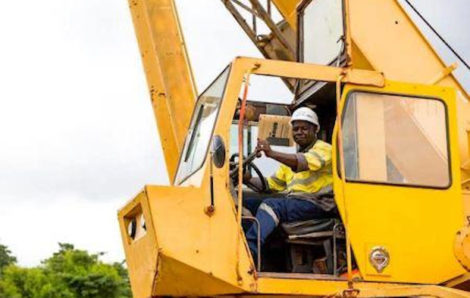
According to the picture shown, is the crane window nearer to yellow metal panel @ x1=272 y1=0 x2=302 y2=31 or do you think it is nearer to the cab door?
the cab door

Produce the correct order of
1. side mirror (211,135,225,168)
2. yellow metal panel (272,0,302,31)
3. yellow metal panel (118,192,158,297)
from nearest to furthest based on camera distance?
1. yellow metal panel (118,192,158,297)
2. side mirror (211,135,225,168)
3. yellow metal panel (272,0,302,31)

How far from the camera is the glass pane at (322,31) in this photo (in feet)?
21.6

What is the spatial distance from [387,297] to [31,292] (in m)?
26.2

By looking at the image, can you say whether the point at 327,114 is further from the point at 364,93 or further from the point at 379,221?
the point at 379,221

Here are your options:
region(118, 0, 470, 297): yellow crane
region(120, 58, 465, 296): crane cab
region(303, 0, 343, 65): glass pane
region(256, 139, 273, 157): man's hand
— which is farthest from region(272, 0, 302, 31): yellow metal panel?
region(256, 139, 273, 157): man's hand

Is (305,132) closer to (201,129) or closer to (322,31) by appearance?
(201,129)

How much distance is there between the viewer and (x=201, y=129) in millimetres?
6578

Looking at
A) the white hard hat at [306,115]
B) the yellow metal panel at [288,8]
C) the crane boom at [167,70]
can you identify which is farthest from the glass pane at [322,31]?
the crane boom at [167,70]

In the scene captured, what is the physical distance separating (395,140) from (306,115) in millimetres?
730

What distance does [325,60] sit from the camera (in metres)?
6.76

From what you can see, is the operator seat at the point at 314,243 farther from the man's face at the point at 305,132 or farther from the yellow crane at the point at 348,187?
the man's face at the point at 305,132

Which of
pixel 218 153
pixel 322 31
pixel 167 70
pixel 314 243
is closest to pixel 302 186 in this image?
pixel 314 243

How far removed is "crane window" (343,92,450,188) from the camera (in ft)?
19.6

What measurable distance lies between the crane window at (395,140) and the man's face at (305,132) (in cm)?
60
